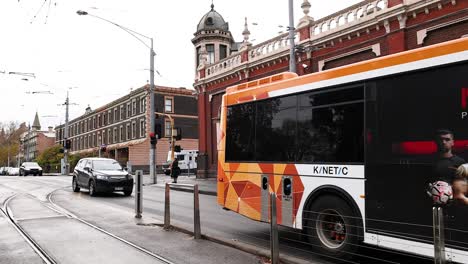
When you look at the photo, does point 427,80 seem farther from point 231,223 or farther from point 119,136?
point 119,136

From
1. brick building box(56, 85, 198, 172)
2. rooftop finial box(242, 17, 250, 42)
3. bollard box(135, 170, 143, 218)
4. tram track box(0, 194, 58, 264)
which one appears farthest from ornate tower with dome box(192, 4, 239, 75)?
tram track box(0, 194, 58, 264)

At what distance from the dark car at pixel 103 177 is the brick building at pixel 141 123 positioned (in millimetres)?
30625

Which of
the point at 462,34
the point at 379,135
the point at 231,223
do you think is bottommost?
the point at 231,223

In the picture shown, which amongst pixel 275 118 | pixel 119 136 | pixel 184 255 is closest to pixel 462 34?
pixel 275 118

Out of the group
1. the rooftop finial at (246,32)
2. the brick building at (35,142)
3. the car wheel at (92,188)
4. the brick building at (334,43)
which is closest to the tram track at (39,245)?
the car wheel at (92,188)

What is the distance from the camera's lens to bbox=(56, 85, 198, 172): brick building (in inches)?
2232

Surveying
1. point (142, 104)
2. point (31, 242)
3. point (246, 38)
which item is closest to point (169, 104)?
point (142, 104)

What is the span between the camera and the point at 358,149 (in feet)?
21.5

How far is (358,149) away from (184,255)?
3260 millimetres

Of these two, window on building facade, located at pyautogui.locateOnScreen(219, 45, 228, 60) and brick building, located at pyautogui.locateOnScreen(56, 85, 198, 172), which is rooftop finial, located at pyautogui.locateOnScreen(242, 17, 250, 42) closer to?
window on building facade, located at pyautogui.locateOnScreen(219, 45, 228, 60)

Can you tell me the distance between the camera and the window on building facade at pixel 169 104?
58.4m

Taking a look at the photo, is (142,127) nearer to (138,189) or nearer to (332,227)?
(138,189)

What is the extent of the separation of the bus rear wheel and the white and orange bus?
2cm

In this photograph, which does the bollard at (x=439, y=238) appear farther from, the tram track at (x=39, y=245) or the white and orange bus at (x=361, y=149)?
the tram track at (x=39, y=245)
